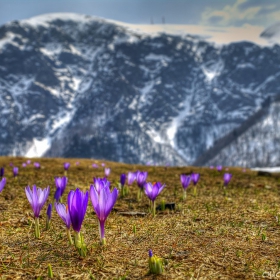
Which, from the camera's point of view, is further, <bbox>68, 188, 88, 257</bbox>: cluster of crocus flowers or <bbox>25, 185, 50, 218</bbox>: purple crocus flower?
<bbox>25, 185, 50, 218</bbox>: purple crocus flower

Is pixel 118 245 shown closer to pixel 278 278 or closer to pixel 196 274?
pixel 196 274

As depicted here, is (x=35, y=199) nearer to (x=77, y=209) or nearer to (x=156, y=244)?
(x=77, y=209)

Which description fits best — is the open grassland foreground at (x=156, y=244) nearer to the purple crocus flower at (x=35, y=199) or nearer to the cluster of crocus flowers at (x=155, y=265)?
the cluster of crocus flowers at (x=155, y=265)

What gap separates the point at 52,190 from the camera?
25.2 ft

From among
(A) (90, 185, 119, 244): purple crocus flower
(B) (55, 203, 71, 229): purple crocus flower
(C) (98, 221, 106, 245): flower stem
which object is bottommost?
(C) (98, 221, 106, 245): flower stem

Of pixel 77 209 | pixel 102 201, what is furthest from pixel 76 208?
pixel 102 201

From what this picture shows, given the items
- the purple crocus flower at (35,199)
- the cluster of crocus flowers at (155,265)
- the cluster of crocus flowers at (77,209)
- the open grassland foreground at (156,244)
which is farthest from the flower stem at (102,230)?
the purple crocus flower at (35,199)

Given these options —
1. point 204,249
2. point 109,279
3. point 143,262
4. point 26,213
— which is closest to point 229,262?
point 204,249

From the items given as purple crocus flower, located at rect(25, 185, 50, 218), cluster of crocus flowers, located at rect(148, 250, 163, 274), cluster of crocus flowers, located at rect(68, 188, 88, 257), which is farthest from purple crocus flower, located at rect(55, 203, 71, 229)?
cluster of crocus flowers, located at rect(148, 250, 163, 274)

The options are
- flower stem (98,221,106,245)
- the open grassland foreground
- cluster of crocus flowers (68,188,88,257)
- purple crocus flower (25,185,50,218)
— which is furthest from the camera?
purple crocus flower (25,185,50,218)

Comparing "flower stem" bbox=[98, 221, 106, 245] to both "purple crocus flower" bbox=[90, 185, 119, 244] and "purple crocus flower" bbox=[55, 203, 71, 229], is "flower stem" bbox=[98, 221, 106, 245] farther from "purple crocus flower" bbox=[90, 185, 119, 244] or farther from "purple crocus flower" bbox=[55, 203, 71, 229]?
"purple crocus flower" bbox=[55, 203, 71, 229]

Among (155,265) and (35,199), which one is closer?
(155,265)

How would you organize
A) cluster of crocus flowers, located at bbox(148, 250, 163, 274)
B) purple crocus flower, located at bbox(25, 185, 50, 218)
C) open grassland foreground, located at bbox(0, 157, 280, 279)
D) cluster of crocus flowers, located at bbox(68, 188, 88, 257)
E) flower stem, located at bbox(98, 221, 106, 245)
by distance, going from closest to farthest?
cluster of crocus flowers, located at bbox(148, 250, 163, 274), open grassland foreground, located at bbox(0, 157, 280, 279), cluster of crocus flowers, located at bbox(68, 188, 88, 257), flower stem, located at bbox(98, 221, 106, 245), purple crocus flower, located at bbox(25, 185, 50, 218)

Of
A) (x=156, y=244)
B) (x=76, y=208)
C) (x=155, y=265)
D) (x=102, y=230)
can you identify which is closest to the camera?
(x=155, y=265)
